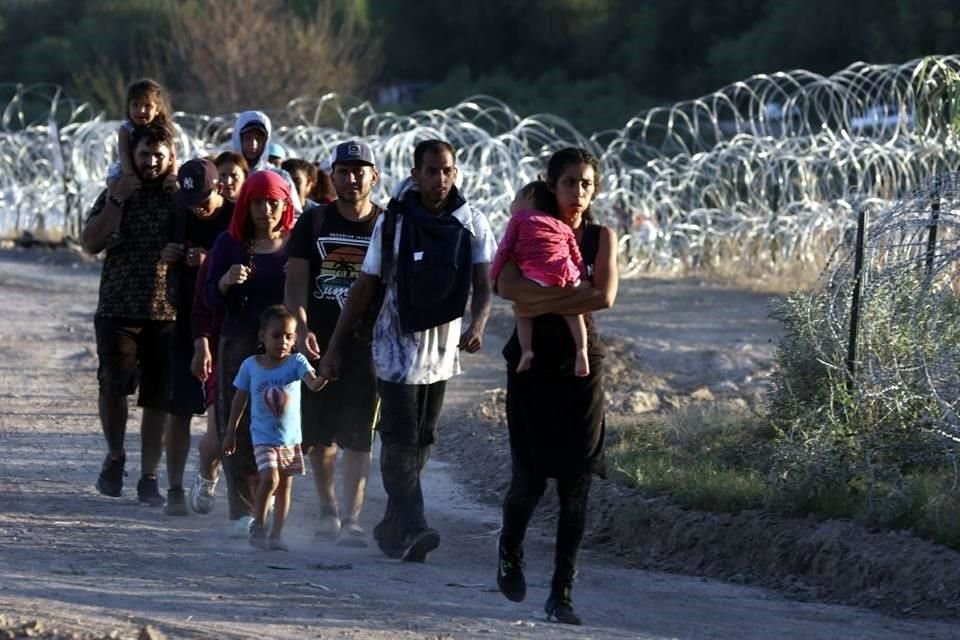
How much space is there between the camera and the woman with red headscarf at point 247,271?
7.68 meters

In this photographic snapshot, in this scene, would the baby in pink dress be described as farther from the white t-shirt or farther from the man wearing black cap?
the man wearing black cap

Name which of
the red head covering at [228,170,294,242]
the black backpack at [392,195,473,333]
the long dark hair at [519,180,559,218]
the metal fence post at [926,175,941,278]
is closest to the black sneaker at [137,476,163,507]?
the red head covering at [228,170,294,242]

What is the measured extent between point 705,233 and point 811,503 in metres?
12.5

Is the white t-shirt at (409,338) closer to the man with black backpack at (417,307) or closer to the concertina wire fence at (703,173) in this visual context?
the man with black backpack at (417,307)

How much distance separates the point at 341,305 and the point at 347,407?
0.44 m

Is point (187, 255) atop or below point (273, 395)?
atop

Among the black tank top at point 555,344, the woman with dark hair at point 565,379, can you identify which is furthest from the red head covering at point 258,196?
the black tank top at point 555,344

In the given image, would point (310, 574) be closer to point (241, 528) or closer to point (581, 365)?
point (241, 528)

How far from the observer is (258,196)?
25.2 feet

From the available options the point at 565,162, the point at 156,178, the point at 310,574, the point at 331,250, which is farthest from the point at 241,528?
the point at 565,162

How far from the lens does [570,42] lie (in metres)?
55.3

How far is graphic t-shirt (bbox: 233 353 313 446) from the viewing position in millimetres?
7410

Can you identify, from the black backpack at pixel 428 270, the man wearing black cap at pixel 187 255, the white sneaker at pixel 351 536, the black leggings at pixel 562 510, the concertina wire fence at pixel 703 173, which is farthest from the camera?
the concertina wire fence at pixel 703 173

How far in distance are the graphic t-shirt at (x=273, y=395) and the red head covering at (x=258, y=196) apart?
646 mm
